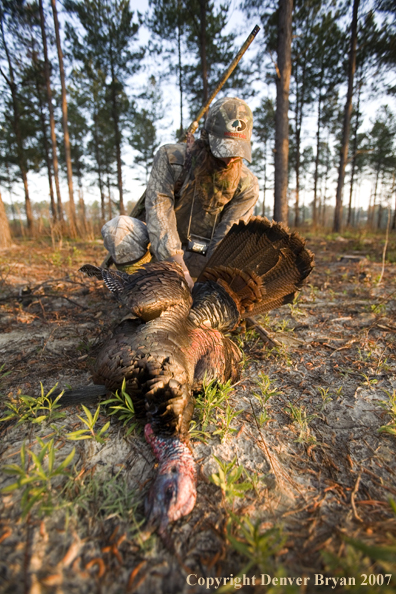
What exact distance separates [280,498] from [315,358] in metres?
1.38

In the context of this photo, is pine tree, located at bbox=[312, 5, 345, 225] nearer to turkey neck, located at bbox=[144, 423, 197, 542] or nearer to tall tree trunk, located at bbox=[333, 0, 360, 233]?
tall tree trunk, located at bbox=[333, 0, 360, 233]

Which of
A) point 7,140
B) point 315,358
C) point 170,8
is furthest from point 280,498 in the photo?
point 7,140

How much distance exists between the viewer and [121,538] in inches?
38.4

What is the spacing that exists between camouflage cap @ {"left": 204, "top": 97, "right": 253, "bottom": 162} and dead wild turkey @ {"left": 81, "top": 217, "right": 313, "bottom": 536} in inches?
42.8

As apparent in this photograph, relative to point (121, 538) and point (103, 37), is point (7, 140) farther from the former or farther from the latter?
point (121, 538)

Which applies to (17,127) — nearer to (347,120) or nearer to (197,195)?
(347,120)

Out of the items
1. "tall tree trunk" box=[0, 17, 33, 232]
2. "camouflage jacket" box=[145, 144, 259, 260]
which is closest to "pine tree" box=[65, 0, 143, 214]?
"tall tree trunk" box=[0, 17, 33, 232]

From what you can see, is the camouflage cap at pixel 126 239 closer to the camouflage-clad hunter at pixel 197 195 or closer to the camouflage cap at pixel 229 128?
the camouflage-clad hunter at pixel 197 195

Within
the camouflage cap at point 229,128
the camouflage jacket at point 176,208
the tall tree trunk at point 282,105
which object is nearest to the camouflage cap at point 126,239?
the camouflage jacket at point 176,208

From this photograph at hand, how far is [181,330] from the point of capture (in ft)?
5.55

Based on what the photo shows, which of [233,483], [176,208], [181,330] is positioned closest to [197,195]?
[176,208]

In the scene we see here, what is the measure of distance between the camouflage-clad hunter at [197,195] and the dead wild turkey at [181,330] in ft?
2.49

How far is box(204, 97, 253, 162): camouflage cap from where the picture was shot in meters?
2.63

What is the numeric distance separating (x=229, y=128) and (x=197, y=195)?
0.75m
